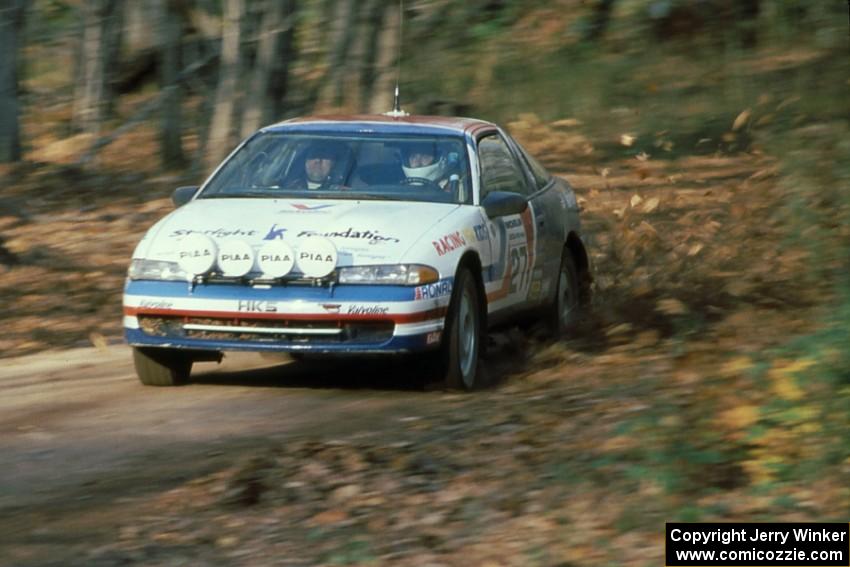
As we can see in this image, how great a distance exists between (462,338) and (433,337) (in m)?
0.50

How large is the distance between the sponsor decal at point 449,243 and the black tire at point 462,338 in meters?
0.17

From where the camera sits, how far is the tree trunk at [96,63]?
71.8 feet

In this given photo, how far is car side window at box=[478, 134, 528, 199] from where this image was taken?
1045 cm

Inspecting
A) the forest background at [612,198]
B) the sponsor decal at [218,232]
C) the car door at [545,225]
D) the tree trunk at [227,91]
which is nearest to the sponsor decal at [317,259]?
the sponsor decal at [218,232]

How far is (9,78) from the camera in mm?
19359

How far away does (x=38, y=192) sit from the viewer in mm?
18688

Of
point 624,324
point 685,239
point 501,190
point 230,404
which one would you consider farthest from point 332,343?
point 685,239

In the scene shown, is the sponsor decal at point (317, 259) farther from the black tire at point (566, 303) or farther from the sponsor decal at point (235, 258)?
the black tire at point (566, 303)

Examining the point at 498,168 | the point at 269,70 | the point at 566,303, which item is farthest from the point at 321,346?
the point at 269,70

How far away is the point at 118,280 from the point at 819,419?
8.44 m

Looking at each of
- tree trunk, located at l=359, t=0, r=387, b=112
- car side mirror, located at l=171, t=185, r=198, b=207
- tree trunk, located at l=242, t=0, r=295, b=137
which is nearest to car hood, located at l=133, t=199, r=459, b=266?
car side mirror, located at l=171, t=185, r=198, b=207

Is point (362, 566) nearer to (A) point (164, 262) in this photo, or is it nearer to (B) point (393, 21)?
(A) point (164, 262)

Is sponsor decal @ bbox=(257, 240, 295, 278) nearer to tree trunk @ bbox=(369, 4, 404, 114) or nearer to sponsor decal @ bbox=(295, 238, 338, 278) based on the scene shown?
sponsor decal @ bbox=(295, 238, 338, 278)

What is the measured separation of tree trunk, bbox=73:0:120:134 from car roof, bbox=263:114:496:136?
11.5 metres
